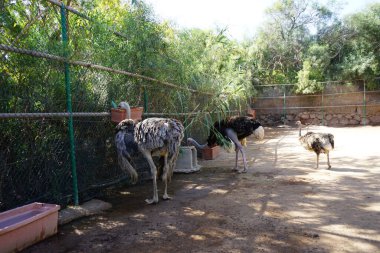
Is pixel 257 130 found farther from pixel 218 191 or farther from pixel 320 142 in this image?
pixel 218 191

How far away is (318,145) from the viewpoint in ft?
20.6

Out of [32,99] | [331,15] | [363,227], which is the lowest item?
[363,227]

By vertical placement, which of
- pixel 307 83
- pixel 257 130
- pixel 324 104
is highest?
pixel 307 83

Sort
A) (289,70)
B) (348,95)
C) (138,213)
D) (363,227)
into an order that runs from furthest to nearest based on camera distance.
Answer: (289,70) < (348,95) < (138,213) < (363,227)

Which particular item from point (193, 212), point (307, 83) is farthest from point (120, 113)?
point (307, 83)

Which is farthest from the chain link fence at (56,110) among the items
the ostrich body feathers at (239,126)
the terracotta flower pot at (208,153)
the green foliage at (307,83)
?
the green foliage at (307,83)

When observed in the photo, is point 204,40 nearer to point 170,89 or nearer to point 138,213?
point 170,89

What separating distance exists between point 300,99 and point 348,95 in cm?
218

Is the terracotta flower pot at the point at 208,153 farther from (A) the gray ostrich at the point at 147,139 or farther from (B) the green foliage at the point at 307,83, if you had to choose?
(B) the green foliage at the point at 307,83

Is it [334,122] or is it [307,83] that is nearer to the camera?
[307,83]

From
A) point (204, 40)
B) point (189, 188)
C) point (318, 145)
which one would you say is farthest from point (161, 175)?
point (204, 40)

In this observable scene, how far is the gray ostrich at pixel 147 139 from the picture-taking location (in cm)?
423

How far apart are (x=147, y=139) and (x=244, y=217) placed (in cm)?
142

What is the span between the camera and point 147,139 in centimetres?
423
